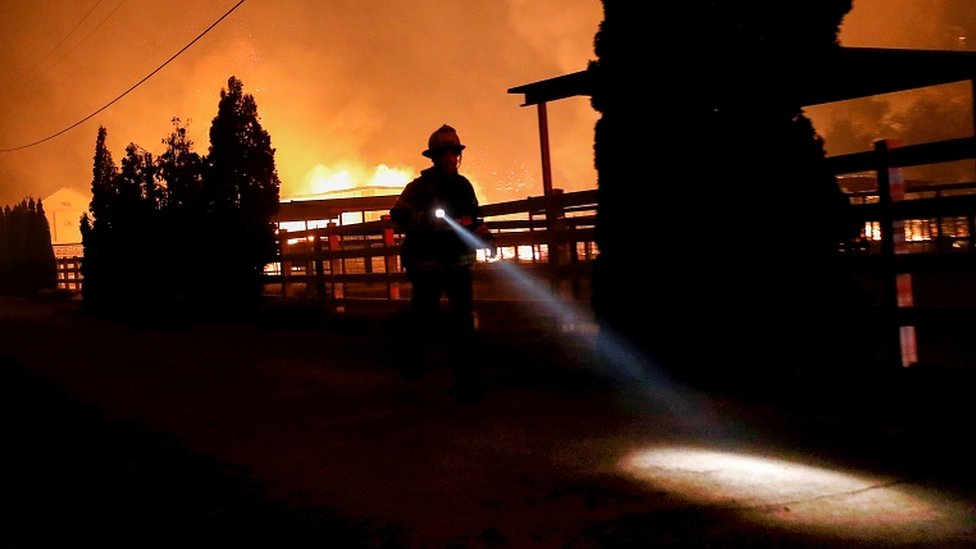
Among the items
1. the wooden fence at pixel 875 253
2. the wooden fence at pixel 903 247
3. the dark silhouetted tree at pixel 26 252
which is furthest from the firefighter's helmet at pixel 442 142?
the dark silhouetted tree at pixel 26 252

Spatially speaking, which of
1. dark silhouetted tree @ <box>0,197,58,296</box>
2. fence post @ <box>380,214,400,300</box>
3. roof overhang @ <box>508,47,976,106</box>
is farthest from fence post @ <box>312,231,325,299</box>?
dark silhouetted tree @ <box>0,197,58,296</box>

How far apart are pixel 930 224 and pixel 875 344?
1347 cm

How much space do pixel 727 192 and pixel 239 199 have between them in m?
11.6

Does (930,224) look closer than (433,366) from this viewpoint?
No

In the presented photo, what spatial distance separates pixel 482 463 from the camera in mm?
5137

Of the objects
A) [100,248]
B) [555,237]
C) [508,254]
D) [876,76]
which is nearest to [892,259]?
[555,237]

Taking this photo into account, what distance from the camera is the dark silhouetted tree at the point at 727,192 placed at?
6.35 meters

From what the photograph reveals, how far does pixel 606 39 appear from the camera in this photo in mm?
7129

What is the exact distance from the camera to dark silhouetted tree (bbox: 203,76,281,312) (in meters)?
15.7

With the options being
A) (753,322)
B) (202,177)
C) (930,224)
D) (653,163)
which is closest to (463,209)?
(653,163)

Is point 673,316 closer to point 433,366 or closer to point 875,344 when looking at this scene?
point 875,344

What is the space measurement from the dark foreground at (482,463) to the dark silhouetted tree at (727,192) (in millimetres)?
402

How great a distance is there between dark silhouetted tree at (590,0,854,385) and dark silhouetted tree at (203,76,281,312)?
998cm

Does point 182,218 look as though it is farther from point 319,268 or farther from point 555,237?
point 555,237
